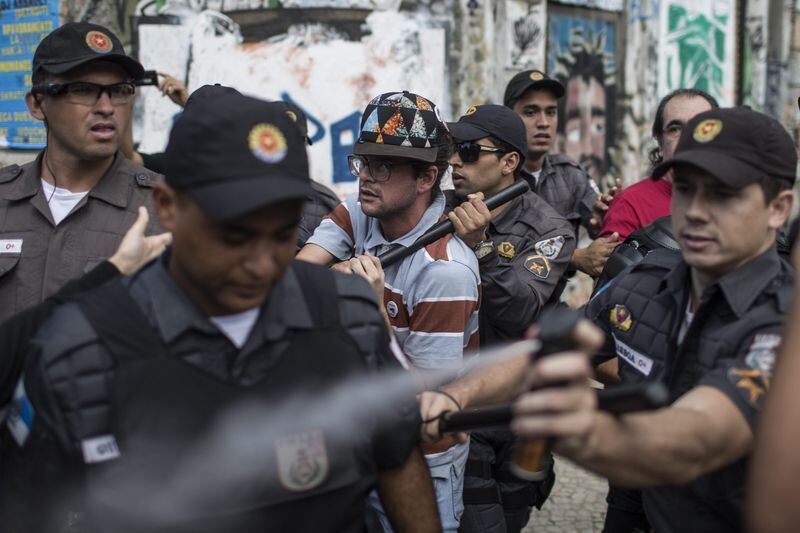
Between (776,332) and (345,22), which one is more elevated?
(345,22)

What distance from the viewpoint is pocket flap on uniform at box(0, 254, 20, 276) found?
3.30 metres

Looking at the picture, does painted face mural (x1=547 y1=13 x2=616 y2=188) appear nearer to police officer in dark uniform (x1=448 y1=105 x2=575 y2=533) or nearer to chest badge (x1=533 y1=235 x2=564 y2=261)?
police officer in dark uniform (x1=448 y1=105 x2=575 y2=533)

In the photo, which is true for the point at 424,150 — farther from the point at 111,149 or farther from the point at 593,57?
the point at 593,57

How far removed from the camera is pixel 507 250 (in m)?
4.32

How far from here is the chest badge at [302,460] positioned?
6.39 feet

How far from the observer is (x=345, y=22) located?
307 inches

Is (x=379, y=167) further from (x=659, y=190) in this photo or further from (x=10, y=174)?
(x=659, y=190)

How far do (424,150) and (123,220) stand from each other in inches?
47.6

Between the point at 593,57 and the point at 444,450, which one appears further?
the point at 593,57

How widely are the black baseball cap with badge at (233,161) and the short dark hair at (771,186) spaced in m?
1.38

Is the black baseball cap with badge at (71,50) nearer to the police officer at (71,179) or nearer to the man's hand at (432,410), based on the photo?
the police officer at (71,179)

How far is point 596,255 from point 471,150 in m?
0.84

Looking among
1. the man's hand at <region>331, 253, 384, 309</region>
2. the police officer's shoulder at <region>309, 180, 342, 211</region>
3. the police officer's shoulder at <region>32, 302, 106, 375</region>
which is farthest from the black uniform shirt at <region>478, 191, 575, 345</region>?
the police officer's shoulder at <region>32, 302, 106, 375</region>

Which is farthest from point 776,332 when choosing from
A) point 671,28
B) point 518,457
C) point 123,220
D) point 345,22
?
point 671,28
